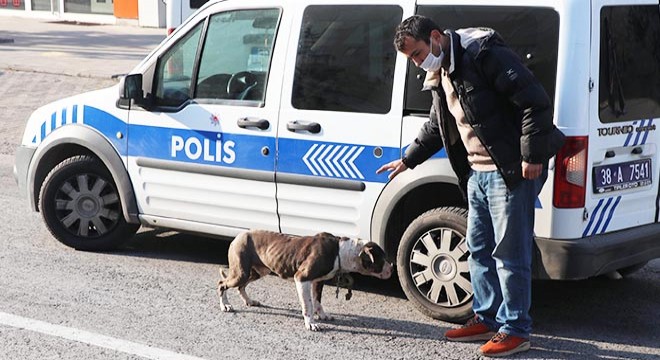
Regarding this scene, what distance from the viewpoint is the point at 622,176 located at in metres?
5.61

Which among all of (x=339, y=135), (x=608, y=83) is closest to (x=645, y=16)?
(x=608, y=83)

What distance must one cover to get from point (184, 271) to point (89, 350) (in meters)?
1.56

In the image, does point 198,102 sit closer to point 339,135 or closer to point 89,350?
point 339,135

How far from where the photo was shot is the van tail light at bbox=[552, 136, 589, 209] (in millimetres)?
5293

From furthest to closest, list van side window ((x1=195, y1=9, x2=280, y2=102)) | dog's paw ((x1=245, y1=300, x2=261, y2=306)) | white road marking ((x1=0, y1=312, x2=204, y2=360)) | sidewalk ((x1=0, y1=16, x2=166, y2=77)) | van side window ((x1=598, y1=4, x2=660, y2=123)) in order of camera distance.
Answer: sidewalk ((x1=0, y1=16, x2=166, y2=77))
van side window ((x1=195, y1=9, x2=280, y2=102))
dog's paw ((x1=245, y1=300, x2=261, y2=306))
van side window ((x1=598, y1=4, x2=660, y2=123))
white road marking ((x1=0, y1=312, x2=204, y2=360))

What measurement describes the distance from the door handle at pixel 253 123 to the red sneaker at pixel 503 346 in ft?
6.25

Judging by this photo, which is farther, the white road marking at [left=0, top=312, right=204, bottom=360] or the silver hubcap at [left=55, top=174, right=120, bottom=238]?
the silver hubcap at [left=55, top=174, right=120, bottom=238]

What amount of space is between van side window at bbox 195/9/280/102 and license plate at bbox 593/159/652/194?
81.0 inches

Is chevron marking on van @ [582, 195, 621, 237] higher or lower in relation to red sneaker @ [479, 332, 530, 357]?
higher

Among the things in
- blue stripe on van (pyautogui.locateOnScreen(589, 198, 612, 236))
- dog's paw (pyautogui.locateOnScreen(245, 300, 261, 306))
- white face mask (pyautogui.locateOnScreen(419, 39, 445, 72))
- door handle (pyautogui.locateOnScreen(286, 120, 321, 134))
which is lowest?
dog's paw (pyautogui.locateOnScreen(245, 300, 261, 306))

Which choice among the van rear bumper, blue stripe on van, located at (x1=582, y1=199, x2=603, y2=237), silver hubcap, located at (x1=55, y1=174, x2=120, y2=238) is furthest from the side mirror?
blue stripe on van, located at (x1=582, y1=199, x2=603, y2=237)

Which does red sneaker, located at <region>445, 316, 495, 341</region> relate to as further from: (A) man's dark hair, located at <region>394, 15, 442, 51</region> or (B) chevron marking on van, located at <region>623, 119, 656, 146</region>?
(A) man's dark hair, located at <region>394, 15, 442, 51</region>

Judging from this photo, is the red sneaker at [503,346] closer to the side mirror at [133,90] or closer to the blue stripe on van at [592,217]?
the blue stripe on van at [592,217]

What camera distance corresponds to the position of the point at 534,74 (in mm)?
5375
